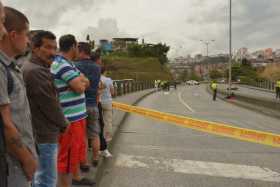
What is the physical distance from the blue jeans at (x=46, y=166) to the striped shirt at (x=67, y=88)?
977mm

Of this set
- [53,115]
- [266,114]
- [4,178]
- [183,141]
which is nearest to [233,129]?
[183,141]

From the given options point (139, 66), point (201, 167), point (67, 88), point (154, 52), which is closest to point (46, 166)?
point (67, 88)

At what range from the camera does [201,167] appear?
Result: 7695 mm

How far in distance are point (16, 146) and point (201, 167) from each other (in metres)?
5.32

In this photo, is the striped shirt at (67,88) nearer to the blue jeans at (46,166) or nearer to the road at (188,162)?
the blue jeans at (46,166)

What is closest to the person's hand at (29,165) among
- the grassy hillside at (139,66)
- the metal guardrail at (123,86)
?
the metal guardrail at (123,86)

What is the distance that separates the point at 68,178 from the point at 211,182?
2.35 m

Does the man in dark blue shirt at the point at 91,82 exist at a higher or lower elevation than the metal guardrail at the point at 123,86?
higher

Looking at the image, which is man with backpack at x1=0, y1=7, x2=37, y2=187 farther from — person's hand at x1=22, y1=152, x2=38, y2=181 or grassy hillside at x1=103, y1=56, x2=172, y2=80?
grassy hillside at x1=103, y1=56, x2=172, y2=80

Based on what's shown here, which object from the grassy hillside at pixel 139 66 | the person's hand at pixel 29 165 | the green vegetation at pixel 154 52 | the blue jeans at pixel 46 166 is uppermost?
the green vegetation at pixel 154 52

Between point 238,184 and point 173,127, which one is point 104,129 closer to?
point 238,184

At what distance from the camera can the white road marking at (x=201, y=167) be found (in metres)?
7.06

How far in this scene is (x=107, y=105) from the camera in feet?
26.5

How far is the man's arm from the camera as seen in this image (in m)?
2.65
